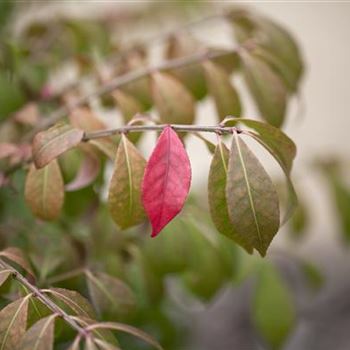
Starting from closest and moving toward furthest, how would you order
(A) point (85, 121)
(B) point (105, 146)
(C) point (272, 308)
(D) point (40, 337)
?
(D) point (40, 337), (B) point (105, 146), (A) point (85, 121), (C) point (272, 308)

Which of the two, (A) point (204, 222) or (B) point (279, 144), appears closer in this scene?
(B) point (279, 144)

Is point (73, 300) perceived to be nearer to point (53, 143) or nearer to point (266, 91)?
point (53, 143)

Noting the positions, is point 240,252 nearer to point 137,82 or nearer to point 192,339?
point 137,82

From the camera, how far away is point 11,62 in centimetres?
110

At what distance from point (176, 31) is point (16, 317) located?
0.74 metres

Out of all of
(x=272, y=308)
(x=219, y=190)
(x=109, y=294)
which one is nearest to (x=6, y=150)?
(x=109, y=294)

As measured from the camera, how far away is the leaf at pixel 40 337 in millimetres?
626

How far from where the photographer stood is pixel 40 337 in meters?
0.63

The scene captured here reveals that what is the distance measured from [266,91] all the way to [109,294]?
403 mm

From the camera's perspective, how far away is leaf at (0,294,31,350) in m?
0.68

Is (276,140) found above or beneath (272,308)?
above

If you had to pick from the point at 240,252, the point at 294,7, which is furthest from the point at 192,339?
the point at 294,7

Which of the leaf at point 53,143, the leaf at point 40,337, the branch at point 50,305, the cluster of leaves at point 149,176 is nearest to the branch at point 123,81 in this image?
the cluster of leaves at point 149,176

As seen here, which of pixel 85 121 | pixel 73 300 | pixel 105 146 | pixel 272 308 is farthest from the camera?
pixel 272 308
